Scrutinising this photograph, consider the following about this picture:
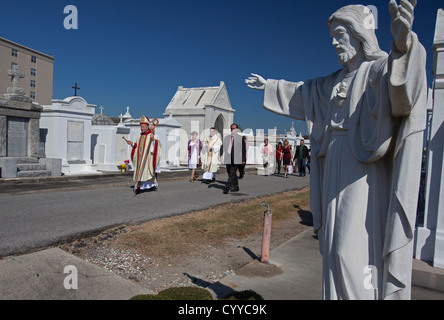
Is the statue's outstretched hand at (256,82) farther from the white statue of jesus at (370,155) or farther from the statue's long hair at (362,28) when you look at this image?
the statue's long hair at (362,28)

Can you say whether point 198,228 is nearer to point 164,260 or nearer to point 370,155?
point 164,260

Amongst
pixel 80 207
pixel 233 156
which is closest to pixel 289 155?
pixel 233 156

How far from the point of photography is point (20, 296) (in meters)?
3.18

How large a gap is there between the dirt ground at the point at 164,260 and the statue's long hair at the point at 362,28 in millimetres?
3007

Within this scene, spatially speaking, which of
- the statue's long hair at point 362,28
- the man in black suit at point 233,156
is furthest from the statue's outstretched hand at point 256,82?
the man in black suit at point 233,156

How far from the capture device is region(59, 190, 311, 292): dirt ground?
4000 mm

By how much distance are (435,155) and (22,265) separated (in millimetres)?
5439

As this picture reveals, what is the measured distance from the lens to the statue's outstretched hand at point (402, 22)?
1638mm

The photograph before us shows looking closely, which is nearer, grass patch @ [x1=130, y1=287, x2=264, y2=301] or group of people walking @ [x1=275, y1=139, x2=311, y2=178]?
grass patch @ [x1=130, y1=287, x2=264, y2=301]

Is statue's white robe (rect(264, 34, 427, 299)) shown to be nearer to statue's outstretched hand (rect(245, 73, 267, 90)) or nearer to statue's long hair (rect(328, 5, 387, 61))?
statue's long hair (rect(328, 5, 387, 61))

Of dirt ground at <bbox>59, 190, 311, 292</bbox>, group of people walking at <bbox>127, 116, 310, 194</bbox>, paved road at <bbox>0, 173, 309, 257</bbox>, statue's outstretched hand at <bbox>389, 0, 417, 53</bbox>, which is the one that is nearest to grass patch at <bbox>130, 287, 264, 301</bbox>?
dirt ground at <bbox>59, 190, 311, 292</bbox>

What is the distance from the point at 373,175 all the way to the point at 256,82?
124 cm

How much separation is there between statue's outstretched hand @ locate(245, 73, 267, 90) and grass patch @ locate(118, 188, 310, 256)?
2.88 m

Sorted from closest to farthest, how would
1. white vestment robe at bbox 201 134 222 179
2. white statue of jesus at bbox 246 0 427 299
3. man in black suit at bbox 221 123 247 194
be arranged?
white statue of jesus at bbox 246 0 427 299 → man in black suit at bbox 221 123 247 194 → white vestment robe at bbox 201 134 222 179
